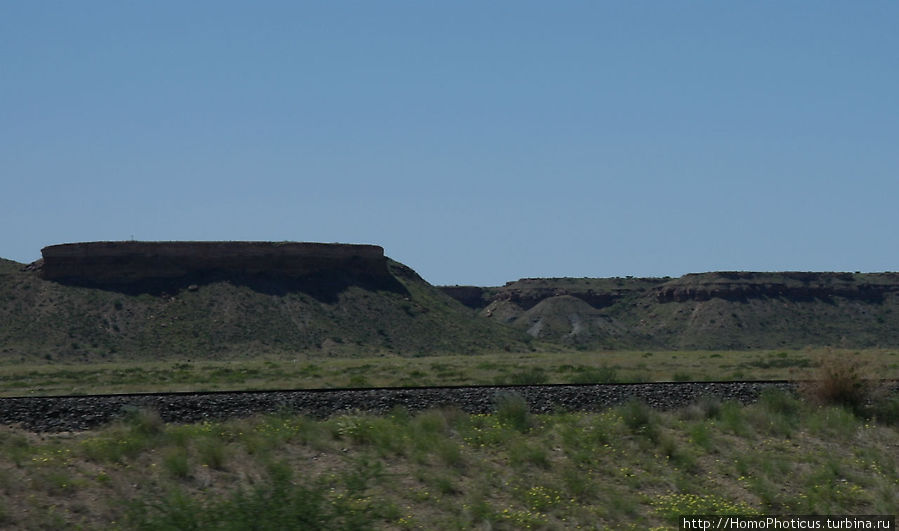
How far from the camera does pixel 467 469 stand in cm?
2045

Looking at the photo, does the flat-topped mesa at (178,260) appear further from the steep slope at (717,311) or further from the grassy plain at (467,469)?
the grassy plain at (467,469)

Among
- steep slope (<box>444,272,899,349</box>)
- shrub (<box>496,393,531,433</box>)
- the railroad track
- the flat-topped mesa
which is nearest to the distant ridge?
the flat-topped mesa

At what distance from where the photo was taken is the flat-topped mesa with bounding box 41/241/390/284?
87.4 metres

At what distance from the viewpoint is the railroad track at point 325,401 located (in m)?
23.7

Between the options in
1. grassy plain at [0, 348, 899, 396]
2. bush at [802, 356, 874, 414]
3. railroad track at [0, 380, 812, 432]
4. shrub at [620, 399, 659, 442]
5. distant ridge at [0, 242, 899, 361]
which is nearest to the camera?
shrub at [620, 399, 659, 442]

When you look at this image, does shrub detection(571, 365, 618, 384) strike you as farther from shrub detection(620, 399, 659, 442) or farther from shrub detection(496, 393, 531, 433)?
shrub detection(620, 399, 659, 442)

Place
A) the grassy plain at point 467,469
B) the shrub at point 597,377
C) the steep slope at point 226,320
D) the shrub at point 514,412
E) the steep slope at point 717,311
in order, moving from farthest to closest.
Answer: the steep slope at point 717,311, the steep slope at point 226,320, the shrub at point 597,377, the shrub at point 514,412, the grassy plain at point 467,469

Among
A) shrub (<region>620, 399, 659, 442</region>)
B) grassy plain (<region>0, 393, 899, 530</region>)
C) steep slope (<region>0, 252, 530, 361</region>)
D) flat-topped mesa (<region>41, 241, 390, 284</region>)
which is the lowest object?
grassy plain (<region>0, 393, 899, 530</region>)

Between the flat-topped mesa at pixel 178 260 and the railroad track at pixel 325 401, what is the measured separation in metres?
64.8

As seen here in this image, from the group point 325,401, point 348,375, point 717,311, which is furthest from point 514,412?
point 717,311

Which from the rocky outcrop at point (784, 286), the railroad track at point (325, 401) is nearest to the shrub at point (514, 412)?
the railroad track at point (325, 401)

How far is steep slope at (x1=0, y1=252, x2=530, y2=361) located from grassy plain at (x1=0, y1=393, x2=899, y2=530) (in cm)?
5264

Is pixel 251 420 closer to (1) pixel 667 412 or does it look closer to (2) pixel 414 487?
(2) pixel 414 487

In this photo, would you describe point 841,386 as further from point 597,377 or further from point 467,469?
point 597,377
